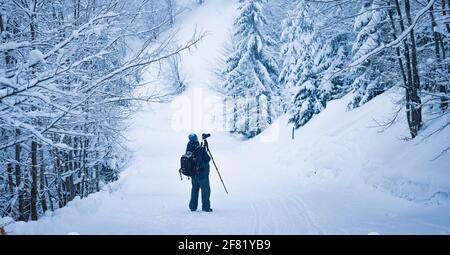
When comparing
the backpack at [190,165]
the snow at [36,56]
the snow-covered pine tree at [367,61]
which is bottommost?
the backpack at [190,165]

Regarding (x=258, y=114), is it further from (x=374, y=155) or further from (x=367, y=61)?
(x=374, y=155)

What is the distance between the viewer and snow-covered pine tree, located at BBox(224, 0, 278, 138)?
29.6m

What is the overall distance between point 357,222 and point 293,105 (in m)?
18.3

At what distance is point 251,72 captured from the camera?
30359mm

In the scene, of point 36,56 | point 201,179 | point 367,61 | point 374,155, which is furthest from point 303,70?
point 36,56

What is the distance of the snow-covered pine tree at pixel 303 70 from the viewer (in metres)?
23.0

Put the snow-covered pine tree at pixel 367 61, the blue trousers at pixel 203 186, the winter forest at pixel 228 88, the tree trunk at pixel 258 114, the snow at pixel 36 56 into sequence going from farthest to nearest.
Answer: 1. the tree trunk at pixel 258 114
2. the snow-covered pine tree at pixel 367 61
3. the blue trousers at pixel 203 186
4. the winter forest at pixel 228 88
5. the snow at pixel 36 56

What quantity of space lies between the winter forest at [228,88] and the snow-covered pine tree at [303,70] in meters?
0.11

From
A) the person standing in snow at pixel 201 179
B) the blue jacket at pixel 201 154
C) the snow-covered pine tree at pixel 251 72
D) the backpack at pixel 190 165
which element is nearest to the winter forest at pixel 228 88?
the snow-covered pine tree at pixel 251 72

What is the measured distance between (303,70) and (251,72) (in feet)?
26.0

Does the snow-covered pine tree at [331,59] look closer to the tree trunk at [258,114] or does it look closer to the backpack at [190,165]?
the tree trunk at [258,114]

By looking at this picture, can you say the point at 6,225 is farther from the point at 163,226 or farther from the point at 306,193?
the point at 306,193
